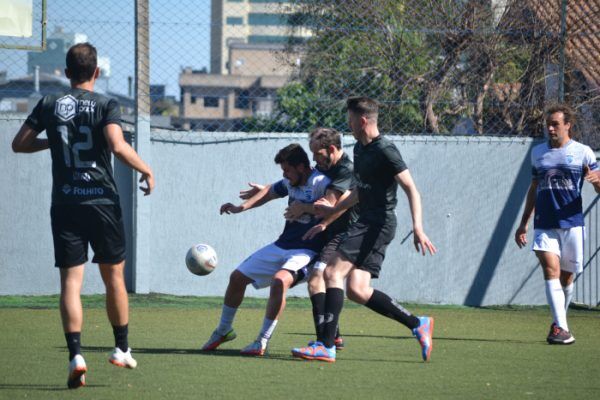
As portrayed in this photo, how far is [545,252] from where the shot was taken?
28.8 ft

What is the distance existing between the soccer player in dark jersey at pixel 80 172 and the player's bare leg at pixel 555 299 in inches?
160

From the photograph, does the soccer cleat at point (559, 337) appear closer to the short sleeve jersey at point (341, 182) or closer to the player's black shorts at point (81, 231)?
the short sleeve jersey at point (341, 182)

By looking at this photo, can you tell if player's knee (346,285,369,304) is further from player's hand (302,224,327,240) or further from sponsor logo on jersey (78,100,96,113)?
sponsor logo on jersey (78,100,96,113)

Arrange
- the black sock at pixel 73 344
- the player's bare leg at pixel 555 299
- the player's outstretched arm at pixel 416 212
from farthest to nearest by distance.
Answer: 1. the player's bare leg at pixel 555 299
2. the player's outstretched arm at pixel 416 212
3. the black sock at pixel 73 344

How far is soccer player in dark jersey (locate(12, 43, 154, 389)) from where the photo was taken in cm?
611

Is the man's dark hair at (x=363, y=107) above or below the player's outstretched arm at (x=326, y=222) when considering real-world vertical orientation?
above

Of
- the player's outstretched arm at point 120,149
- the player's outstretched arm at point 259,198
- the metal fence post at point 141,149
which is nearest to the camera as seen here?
the player's outstretched arm at point 120,149

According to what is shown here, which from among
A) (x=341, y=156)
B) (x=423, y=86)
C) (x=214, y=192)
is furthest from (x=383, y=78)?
(x=341, y=156)

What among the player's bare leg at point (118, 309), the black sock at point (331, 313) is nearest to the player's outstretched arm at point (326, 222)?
the black sock at point (331, 313)

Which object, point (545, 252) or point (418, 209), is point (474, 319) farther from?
point (418, 209)

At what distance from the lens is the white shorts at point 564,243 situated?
8.82 metres

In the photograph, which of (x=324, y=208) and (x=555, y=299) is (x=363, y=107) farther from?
(x=555, y=299)

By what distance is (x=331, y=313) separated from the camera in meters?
7.35

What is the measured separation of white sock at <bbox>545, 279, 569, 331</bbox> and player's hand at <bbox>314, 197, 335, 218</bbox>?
7.97ft
